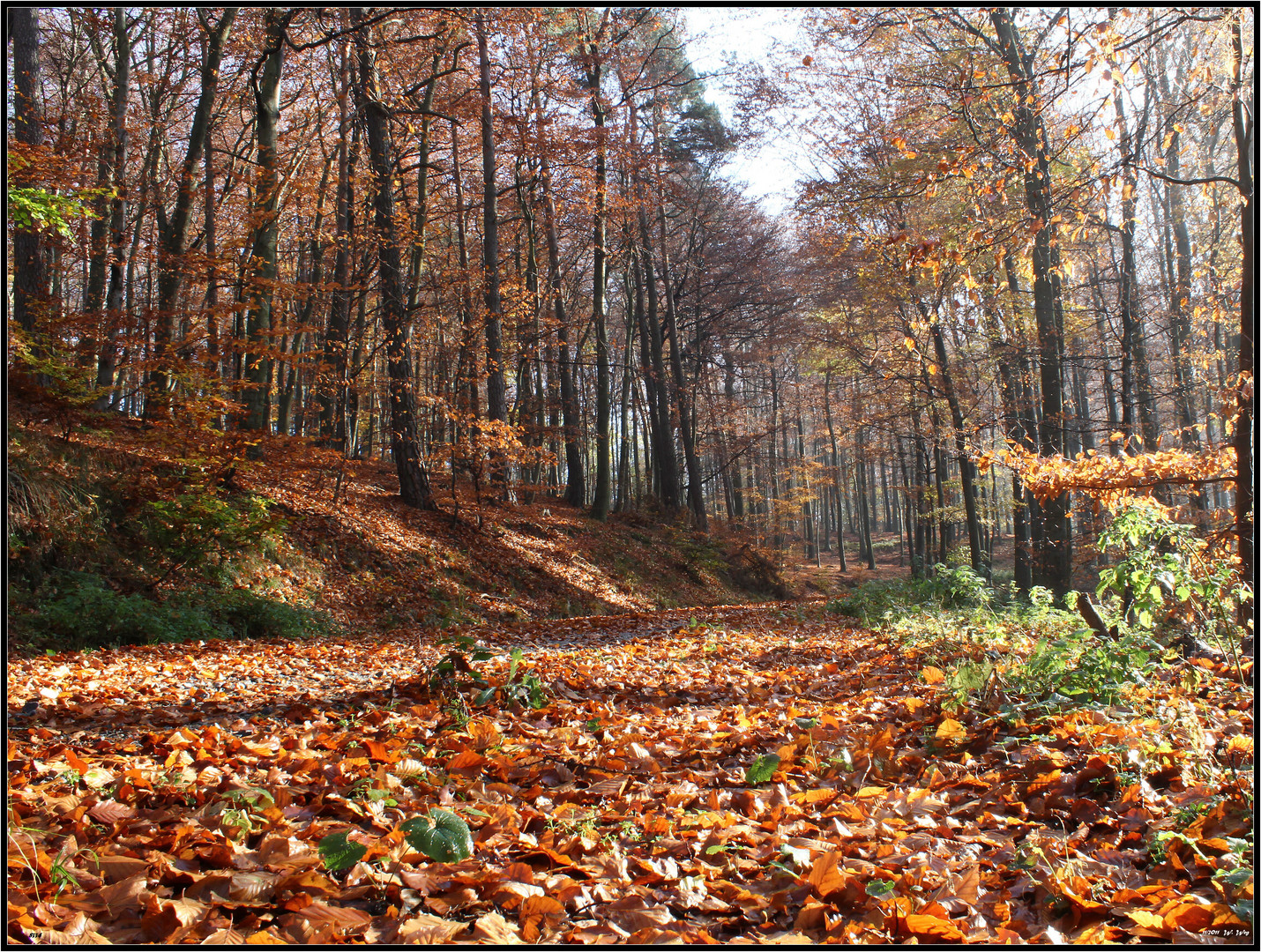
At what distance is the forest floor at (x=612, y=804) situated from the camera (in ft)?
6.35

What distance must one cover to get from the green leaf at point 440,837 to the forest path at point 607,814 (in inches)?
1.6

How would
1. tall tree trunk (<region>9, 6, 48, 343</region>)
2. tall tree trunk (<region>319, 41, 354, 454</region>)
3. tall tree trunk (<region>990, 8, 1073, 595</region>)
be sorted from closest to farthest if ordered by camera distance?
tall tree trunk (<region>9, 6, 48, 343</region>) < tall tree trunk (<region>990, 8, 1073, 595</region>) < tall tree trunk (<region>319, 41, 354, 454</region>)

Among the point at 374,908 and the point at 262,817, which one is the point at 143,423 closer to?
the point at 262,817

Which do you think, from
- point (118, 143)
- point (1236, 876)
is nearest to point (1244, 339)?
point (1236, 876)

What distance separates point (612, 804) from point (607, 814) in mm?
194

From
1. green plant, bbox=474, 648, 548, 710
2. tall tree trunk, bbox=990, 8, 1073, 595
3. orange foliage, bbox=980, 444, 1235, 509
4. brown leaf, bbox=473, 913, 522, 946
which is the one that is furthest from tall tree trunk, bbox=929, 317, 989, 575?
brown leaf, bbox=473, 913, 522, 946

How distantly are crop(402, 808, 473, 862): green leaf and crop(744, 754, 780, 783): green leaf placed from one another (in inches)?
51.2

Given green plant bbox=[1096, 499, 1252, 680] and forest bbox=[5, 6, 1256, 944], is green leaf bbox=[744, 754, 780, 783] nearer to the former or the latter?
forest bbox=[5, 6, 1256, 944]

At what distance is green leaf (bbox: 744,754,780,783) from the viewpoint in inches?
121

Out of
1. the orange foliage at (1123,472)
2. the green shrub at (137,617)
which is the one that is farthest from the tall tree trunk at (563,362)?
the orange foliage at (1123,472)

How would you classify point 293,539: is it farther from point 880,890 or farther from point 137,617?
point 880,890

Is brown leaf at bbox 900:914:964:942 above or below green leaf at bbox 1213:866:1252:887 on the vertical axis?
below

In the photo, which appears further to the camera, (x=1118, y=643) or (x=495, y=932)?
(x=1118, y=643)

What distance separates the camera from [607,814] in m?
2.65
